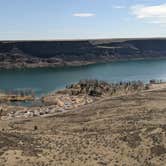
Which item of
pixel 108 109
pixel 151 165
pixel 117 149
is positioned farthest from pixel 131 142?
pixel 108 109

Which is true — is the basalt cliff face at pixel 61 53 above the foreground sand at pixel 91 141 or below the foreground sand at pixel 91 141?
above

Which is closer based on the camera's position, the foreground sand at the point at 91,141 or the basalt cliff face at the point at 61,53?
the foreground sand at the point at 91,141

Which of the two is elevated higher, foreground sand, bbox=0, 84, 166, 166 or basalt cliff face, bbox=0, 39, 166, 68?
basalt cliff face, bbox=0, 39, 166, 68

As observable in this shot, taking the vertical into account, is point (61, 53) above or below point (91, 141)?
above

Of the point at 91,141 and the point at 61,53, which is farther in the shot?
the point at 61,53

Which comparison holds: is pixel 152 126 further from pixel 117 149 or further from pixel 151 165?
pixel 151 165
